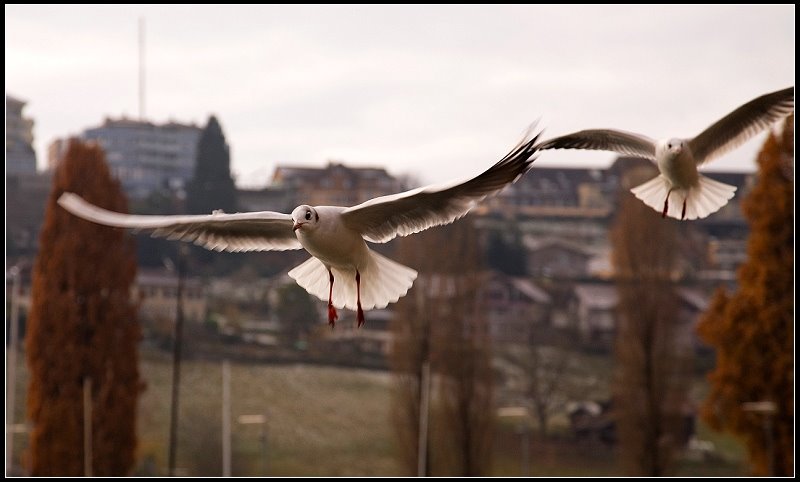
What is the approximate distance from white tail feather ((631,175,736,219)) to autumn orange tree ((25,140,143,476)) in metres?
13.5

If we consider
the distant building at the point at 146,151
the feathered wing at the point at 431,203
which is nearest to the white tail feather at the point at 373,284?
the feathered wing at the point at 431,203

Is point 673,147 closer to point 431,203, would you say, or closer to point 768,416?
point 431,203

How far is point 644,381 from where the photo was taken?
23.0 metres

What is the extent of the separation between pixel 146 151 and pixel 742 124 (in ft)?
105

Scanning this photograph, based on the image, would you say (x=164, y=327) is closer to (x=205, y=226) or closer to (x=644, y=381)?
(x=644, y=381)

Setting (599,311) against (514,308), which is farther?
(599,311)

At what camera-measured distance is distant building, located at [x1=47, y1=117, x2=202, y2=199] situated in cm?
3984

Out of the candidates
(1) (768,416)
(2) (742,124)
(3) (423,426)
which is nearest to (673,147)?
(2) (742,124)

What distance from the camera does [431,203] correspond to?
783 centimetres

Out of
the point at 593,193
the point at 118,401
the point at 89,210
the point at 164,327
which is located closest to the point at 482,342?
the point at 118,401

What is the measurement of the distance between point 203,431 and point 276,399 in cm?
245

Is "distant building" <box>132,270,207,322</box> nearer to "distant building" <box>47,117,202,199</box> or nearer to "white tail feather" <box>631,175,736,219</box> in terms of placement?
"distant building" <box>47,117,202,199</box>

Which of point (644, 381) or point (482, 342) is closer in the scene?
point (644, 381)

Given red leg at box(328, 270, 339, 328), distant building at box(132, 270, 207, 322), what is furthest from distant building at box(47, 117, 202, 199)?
red leg at box(328, 270, 339, 328)
